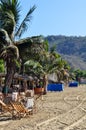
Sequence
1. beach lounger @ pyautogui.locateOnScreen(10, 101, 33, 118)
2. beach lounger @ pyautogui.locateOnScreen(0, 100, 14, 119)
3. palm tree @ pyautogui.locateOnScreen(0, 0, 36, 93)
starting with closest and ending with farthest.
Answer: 1. beach lounger @ pyautogui.locateOnScreen(10, 101, 33, 118)
2. beach lounger @ pyautogui.locateOnScreen(0, 100, 14, 119)
3. palm tree @ pyautogui.locateOnScreen(0, 0, 36, 93)

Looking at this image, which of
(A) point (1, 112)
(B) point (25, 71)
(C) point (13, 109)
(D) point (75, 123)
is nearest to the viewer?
(D) point (75, 123)

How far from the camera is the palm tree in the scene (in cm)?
2464

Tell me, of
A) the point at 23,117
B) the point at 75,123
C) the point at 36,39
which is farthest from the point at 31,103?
the point at 36,39

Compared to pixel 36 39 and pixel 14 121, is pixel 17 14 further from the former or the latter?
pixel 14 121

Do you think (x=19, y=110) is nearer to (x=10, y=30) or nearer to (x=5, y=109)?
(x=5, y=109)

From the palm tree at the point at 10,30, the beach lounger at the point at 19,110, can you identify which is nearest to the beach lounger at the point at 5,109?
the beach lounger at the point at 19,110

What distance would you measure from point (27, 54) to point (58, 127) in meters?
14.2

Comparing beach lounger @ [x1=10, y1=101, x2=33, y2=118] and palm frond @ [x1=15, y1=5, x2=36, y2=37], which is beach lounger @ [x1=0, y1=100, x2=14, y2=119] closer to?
beach lounger @ [x1=10, y1=101, x2=33, y2=118]

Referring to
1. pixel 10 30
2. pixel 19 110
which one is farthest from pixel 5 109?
pixel 10 30

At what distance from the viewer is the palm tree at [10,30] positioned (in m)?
24.6

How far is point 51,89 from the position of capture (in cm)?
4606

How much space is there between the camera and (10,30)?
25969 millimetres

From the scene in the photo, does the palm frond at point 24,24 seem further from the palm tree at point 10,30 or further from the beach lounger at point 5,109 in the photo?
the beach lounger at point 5,109

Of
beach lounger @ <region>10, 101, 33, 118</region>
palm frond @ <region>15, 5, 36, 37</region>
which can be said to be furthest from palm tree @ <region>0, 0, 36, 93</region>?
beach lounger @ <region>10, 101, 33, 118</region>
